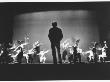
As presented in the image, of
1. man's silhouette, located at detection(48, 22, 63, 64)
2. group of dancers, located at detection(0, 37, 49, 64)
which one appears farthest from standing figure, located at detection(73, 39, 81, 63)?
group of dancers, located at detection(0, 37, 49, 64)

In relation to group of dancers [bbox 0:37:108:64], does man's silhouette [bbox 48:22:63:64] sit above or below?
above

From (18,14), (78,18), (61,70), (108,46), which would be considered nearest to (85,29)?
(78,18)

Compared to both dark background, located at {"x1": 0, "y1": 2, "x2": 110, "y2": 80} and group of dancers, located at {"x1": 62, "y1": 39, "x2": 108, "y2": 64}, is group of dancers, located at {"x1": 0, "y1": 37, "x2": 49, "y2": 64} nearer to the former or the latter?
dark background, located at {"x1": 0, "y1": 2, "x2": 110, "y2": 80}

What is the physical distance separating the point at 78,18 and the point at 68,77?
0.84 m

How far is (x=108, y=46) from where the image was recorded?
10.2ft

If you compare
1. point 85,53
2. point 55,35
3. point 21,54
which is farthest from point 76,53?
point 21,54

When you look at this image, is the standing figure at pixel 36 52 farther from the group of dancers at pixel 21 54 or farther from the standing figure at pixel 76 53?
the standing figure at pixel 76 53

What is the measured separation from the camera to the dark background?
3.06 m

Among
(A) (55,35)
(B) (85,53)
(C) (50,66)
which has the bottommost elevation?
(C) (50,66)

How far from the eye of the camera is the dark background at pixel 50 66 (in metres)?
3.06

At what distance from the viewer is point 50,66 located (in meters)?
3.10

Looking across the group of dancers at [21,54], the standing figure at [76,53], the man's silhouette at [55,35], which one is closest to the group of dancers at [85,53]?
the standing figure at [76,53]

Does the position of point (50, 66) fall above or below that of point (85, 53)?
below

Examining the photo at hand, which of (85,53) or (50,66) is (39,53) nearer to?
(50,66)
